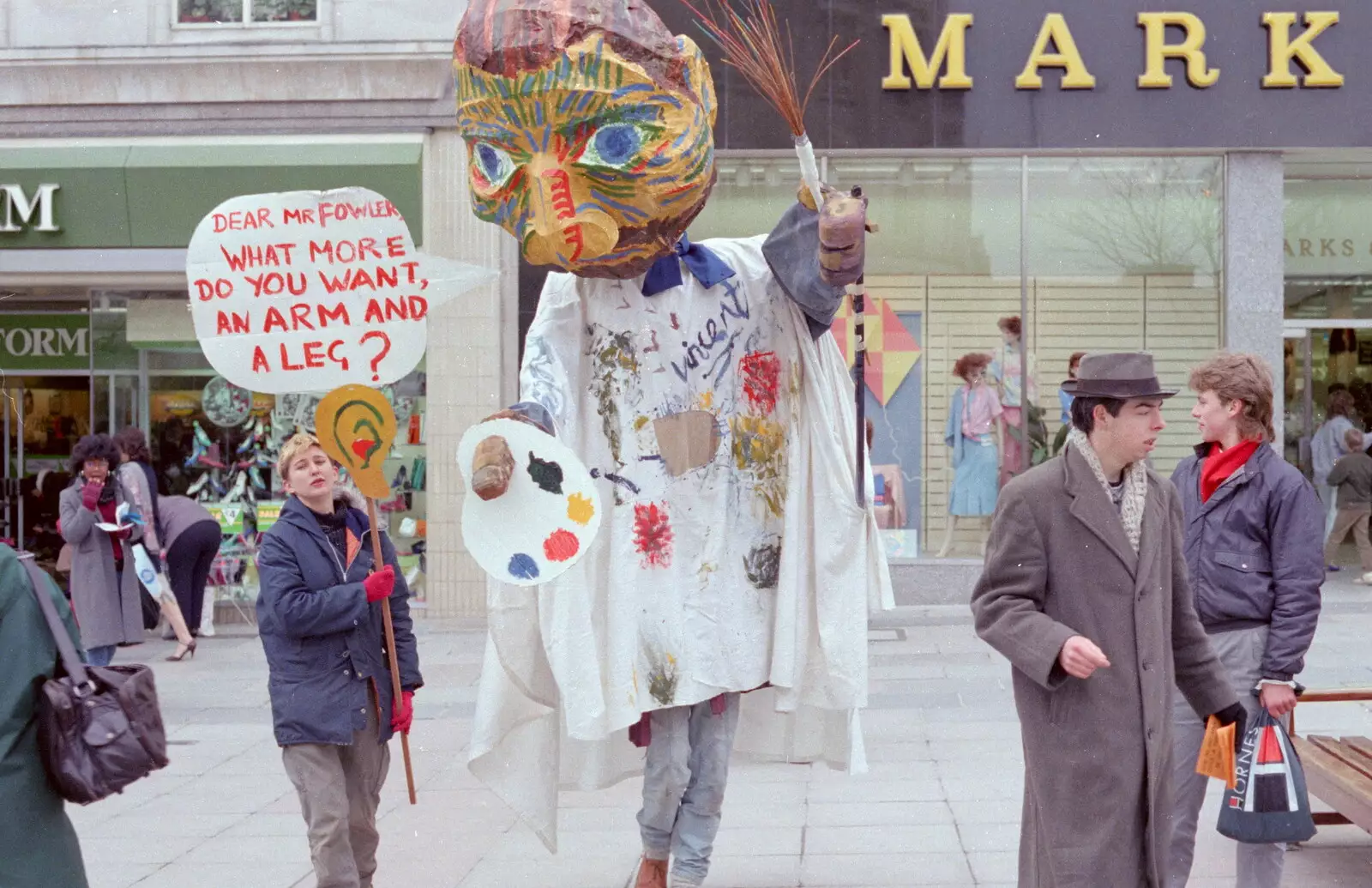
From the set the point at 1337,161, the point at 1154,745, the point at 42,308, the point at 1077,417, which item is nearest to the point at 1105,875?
the point at 1154,745

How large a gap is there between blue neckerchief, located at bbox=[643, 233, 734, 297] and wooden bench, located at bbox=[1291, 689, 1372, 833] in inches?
93.4

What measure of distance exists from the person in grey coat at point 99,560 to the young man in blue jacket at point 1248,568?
7340mm

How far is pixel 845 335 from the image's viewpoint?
13.3 metres

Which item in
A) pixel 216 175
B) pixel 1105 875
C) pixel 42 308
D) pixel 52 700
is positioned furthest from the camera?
pixel 42 308

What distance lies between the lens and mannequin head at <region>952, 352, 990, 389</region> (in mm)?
13273

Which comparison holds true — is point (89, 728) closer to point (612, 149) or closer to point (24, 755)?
point (24, 755)

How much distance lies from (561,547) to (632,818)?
2.61m

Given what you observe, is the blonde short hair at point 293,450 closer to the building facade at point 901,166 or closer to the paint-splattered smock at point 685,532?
the paint-splattered smock at point 685,532

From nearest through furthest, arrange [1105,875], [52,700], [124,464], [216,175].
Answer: [52,700] → [1105,875] → [124,464] → [216,175]

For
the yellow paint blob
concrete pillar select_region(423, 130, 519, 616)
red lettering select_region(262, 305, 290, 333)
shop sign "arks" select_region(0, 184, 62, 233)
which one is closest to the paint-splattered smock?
the yellow paint blob

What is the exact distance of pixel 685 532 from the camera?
203 inches

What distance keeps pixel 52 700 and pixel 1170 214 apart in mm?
11145

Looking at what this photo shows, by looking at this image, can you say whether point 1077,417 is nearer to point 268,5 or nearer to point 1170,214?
point 1170,214

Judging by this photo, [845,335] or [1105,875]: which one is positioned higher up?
[845,335]
